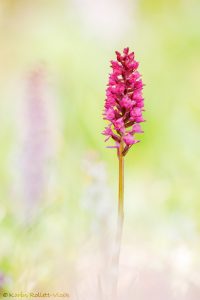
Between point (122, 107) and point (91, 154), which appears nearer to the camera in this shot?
point (122, 107)

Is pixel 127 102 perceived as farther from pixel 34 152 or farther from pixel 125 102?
pixel 34 152

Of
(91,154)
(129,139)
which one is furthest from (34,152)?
(129,139)

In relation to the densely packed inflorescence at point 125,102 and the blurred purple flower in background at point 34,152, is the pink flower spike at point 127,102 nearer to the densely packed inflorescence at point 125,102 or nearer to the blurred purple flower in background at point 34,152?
the densely packed inflorescence at point 125,102

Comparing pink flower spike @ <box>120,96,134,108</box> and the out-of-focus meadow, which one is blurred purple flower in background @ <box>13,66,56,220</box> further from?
pink flower spike @ <box>120,96,134,108</box>

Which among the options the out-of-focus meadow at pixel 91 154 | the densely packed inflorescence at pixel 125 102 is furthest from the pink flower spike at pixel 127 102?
the out-of-focus meadow at pixel 91 154

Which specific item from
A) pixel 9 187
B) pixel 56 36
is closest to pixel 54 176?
pixel 9 187

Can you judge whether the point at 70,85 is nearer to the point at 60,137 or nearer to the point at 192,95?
the point at 60,137

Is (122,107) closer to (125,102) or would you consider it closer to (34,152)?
(125,102)

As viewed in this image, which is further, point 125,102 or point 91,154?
point 91,154

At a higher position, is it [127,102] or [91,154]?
[127,102]
